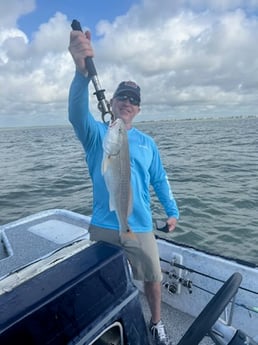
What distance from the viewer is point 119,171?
7.87 ft

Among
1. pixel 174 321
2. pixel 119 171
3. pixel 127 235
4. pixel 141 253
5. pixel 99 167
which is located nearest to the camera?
pixel 119 171

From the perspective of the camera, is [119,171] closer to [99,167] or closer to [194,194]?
[99,167]

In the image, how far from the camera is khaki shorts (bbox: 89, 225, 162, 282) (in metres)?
2.90

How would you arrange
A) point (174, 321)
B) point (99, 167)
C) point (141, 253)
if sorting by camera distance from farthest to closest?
point (174, 321), point (141, 253), point (99, 167)

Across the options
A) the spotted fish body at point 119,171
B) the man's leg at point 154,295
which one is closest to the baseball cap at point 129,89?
the spotted fish body at point 119,171

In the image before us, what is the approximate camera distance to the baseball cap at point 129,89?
9.95 feet

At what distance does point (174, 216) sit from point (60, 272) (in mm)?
1767

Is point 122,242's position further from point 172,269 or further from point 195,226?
point 195,226

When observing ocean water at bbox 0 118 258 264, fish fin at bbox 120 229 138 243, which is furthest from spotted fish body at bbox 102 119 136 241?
ocean water at bbox 0 118 258 264

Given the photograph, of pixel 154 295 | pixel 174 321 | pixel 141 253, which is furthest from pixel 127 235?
pixel 174 321

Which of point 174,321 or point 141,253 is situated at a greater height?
point 141,253

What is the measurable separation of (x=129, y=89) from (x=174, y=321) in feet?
8.31

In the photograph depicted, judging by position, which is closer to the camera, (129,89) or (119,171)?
(119,171)

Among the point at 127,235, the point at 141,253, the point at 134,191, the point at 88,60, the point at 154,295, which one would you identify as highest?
the point at 88,60
